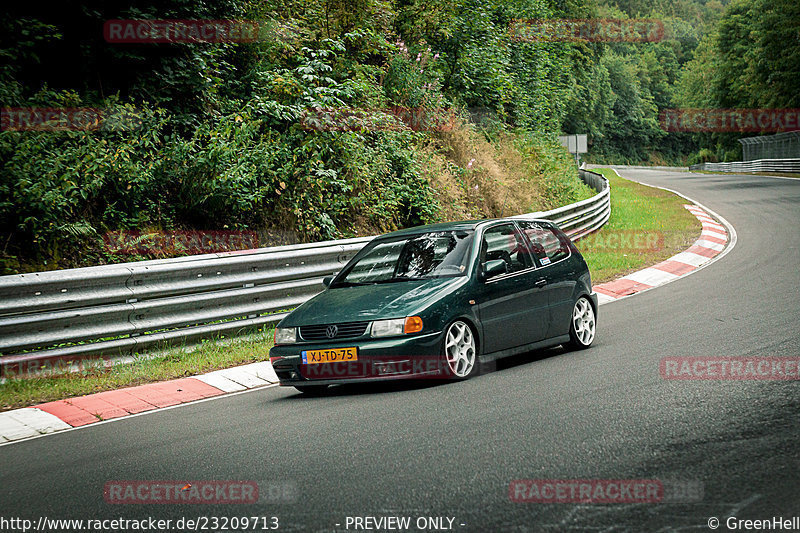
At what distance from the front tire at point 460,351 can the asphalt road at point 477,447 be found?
0.14 meters

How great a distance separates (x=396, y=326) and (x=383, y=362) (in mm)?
326

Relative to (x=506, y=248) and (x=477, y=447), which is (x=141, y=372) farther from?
(x=477, y=447)

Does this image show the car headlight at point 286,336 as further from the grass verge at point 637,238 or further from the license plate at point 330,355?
the grass verge at point 637,238

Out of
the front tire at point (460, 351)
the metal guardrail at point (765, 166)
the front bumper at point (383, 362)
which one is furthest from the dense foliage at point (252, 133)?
the metal guardrail at point (765, 166)

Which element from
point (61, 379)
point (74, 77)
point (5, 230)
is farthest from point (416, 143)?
point (61, 379)

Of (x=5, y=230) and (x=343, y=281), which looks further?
(x=5, y=230)

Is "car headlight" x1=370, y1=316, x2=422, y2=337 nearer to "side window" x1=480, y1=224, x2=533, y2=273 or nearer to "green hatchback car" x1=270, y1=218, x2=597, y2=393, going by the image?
"green hatchback car" x1=270, y1=218, x2=597, y2=393

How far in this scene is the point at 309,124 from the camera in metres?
13.5

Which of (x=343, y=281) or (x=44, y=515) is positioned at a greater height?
(x=343, y=281)

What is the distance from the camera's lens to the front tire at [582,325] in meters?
8.41

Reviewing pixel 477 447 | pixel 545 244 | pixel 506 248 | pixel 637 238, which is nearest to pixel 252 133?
pixel 545 244

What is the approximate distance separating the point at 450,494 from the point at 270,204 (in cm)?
Result: 975

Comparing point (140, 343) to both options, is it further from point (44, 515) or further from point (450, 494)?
point (450, 494)

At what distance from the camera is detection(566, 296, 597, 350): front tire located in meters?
8.41
